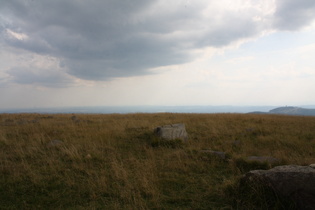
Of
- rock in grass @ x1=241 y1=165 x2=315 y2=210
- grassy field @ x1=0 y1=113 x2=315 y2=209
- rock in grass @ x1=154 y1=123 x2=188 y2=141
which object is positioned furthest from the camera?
rock in grass @ x1=154 y1=123 x2=188 y2=141

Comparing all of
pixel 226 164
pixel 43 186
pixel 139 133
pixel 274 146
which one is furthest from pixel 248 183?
pixel 139 133

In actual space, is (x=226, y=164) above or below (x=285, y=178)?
below

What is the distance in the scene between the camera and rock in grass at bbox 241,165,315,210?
11.2ft

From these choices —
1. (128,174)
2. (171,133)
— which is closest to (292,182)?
(128,174)

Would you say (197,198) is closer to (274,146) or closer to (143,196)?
(143,196)

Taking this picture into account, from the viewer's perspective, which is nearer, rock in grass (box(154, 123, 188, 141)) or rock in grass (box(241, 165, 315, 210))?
rock in grass (box(241, 165, 315, 210))

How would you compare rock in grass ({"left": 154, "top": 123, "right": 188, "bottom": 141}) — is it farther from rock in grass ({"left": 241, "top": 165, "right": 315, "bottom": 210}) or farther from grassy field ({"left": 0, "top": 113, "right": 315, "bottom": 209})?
rock in grass ({"left": 241, "top": 165, "right": 315, "bottom": 210})

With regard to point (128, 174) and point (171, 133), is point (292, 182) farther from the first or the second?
point (171, 133)

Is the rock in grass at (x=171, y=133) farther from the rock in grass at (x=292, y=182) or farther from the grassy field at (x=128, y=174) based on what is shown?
the rock in grass at (x=292, y=182)

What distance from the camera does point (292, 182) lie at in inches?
143

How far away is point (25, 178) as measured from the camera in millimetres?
5207

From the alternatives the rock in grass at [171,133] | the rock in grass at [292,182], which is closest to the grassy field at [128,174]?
the rock in grass at [292,182]

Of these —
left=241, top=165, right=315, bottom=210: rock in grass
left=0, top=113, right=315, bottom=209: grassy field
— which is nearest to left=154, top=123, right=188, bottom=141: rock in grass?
left=0, top=113, right=315, bottom=209: grassy field

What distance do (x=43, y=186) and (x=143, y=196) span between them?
266 cm
